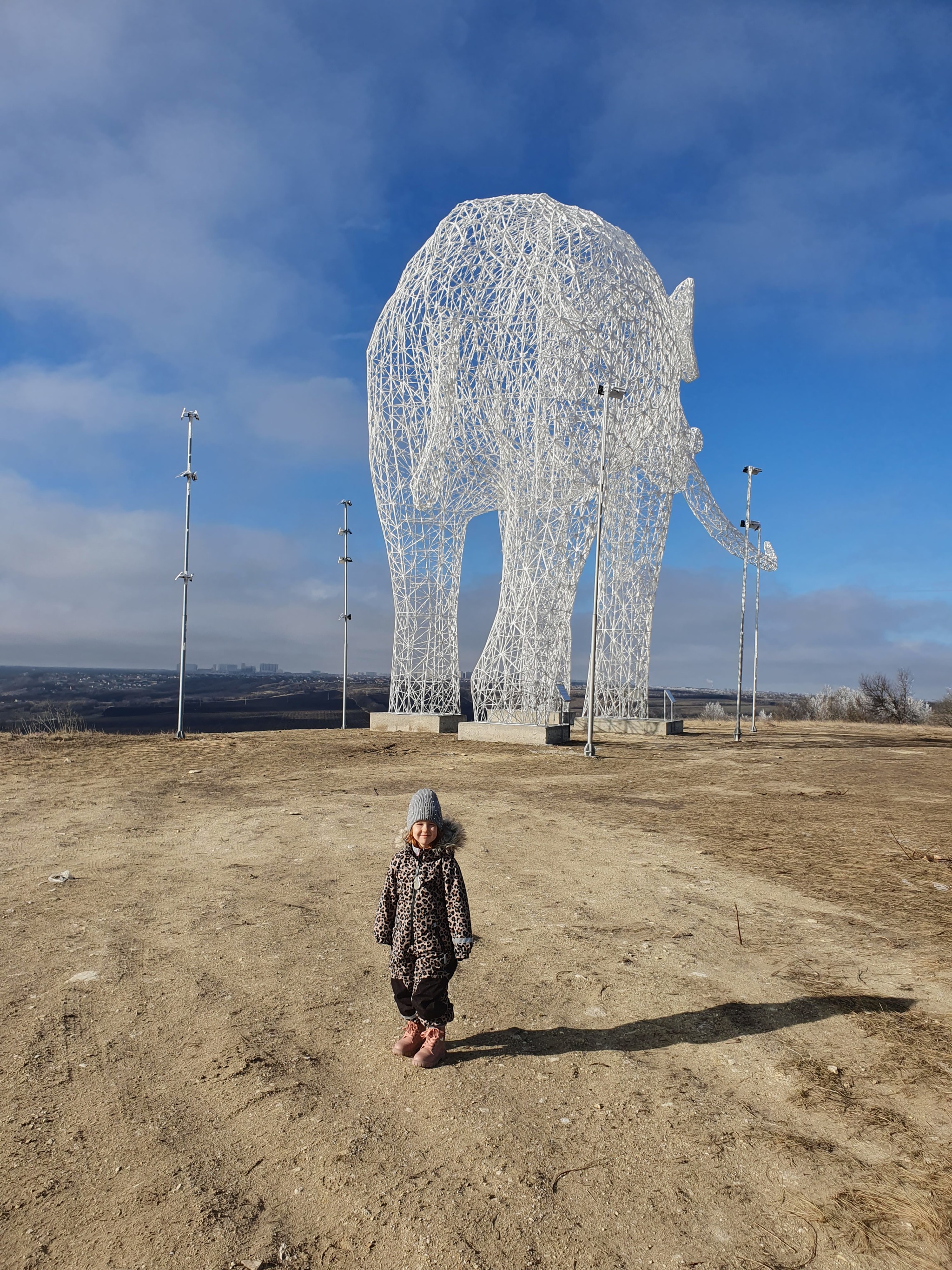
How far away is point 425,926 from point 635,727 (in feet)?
71.5

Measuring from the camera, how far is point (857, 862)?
8.74m

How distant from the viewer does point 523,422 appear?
19922 millimetres

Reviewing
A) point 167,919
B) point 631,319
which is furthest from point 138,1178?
point 631,319

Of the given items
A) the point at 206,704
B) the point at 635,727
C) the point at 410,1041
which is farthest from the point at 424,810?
the point at 206,704

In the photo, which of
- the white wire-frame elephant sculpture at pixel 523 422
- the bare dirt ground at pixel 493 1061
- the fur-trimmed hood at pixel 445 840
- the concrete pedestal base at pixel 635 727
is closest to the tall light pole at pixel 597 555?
the white wire-frame elephant sculpture at pixel 523 422

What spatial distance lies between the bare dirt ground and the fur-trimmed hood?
111cm

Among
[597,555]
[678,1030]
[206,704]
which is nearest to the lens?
[678,1030]

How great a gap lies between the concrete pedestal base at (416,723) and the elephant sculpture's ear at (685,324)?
465 inches

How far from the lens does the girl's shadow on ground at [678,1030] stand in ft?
14.4

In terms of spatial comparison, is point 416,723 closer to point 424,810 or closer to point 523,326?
point 523,326

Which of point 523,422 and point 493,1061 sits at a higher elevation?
point 523,422

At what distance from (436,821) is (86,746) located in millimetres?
17180

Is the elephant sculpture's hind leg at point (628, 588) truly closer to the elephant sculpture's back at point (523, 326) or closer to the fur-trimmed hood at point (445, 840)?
the elephant sculpture's back at point (523, 326)

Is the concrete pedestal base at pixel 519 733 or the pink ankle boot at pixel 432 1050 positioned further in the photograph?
the concrete pedestal base at pixel 519 733
